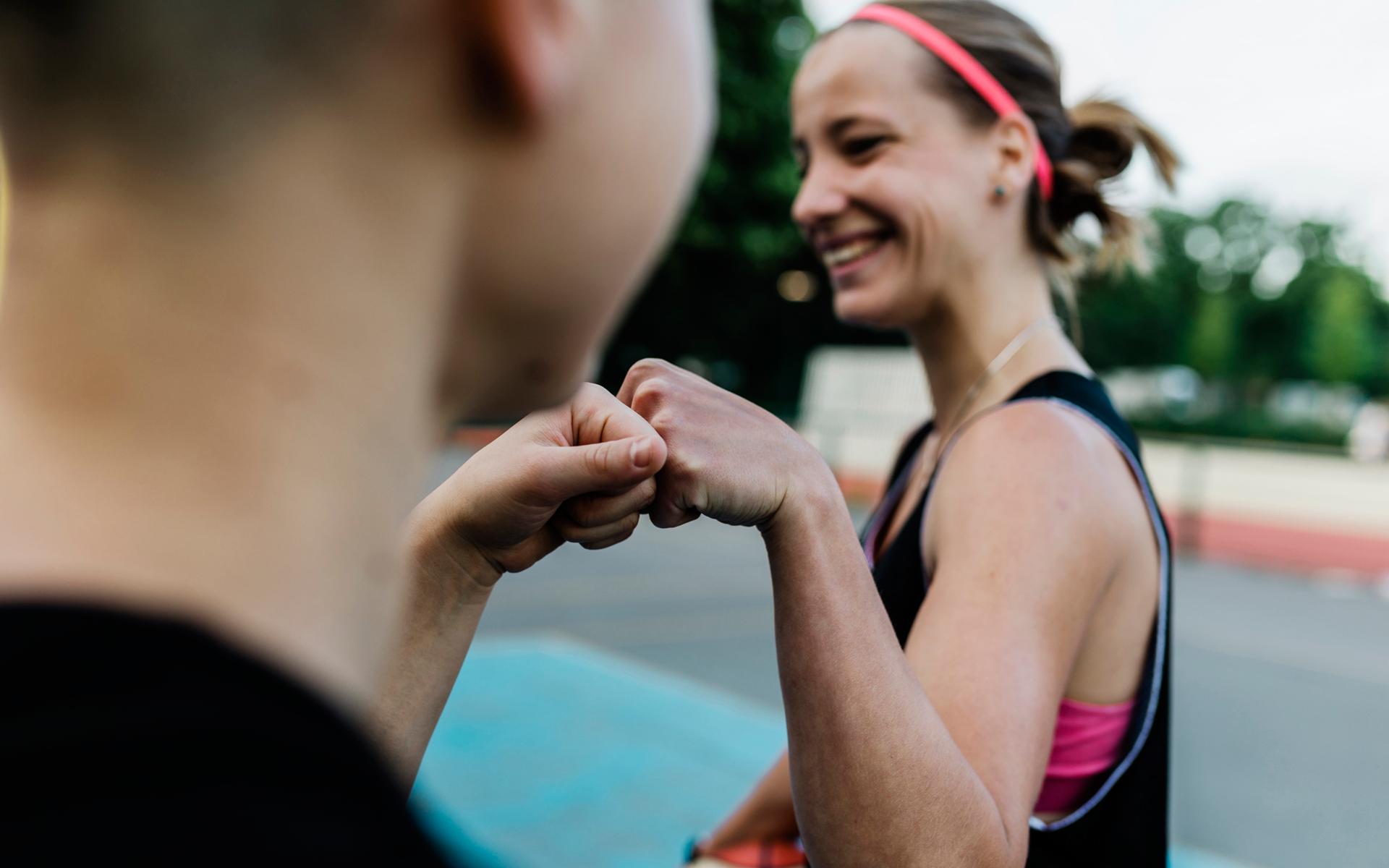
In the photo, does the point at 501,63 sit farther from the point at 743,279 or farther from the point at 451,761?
the point at 743,279

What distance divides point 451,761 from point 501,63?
140 inches

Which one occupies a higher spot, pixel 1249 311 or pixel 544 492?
pixel 544 492

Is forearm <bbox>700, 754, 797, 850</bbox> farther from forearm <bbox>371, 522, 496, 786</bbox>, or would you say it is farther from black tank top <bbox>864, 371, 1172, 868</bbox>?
forearm <bbox>371, 522, 496, 786</bbox>

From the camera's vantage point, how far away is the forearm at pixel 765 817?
1.71 meters

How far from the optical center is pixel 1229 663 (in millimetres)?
7281

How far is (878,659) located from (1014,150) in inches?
35.4

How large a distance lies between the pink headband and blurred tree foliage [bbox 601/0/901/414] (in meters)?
12.6

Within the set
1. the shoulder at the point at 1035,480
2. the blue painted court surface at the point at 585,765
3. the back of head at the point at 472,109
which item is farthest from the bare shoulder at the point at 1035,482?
the blue painted court surface at the point at 585,765

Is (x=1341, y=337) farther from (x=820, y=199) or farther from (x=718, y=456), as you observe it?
(x=718, y=456)

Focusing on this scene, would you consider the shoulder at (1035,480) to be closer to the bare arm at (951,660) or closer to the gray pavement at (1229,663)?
the bare arm at (951,660)

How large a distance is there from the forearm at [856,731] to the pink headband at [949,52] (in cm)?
80

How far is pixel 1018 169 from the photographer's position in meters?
1.56

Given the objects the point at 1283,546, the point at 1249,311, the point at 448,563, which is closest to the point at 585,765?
the point at 448,563

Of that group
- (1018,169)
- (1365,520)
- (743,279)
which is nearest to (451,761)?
(1018,169)
